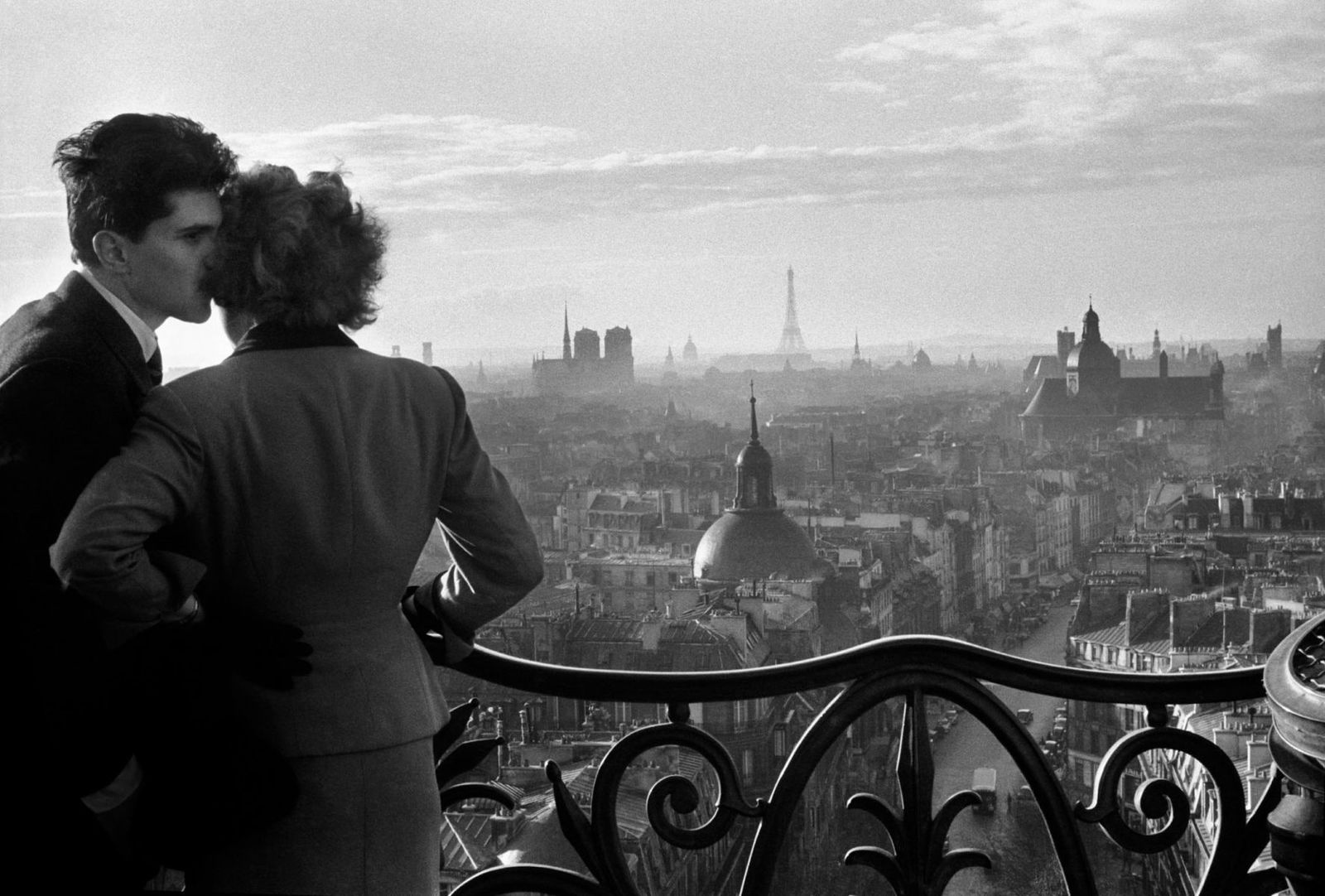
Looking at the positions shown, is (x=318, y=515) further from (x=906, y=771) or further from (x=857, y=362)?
(x=857, y=362)


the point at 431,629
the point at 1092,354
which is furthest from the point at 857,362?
the point at 431,629

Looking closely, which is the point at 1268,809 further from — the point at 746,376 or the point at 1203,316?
the point at 746,376

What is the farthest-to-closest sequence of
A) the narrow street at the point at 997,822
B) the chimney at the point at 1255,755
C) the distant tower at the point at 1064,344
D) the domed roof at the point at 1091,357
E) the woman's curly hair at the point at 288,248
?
the domed roof at the point at 1091,357 → the distant tower at the point at 1064,344 → the narrow street at the point at 997,822 → the chimney at the point at 1255,755 → the woman's curly hair at the point at 288,248

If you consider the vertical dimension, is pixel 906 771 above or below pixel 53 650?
below

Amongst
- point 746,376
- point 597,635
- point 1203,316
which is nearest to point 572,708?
point 597,635

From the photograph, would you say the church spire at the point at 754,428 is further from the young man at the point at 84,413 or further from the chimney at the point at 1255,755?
the young man at the point at 84,413

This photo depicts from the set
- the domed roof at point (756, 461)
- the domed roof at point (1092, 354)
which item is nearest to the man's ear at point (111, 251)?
the domed roof at point (1092, 354)
